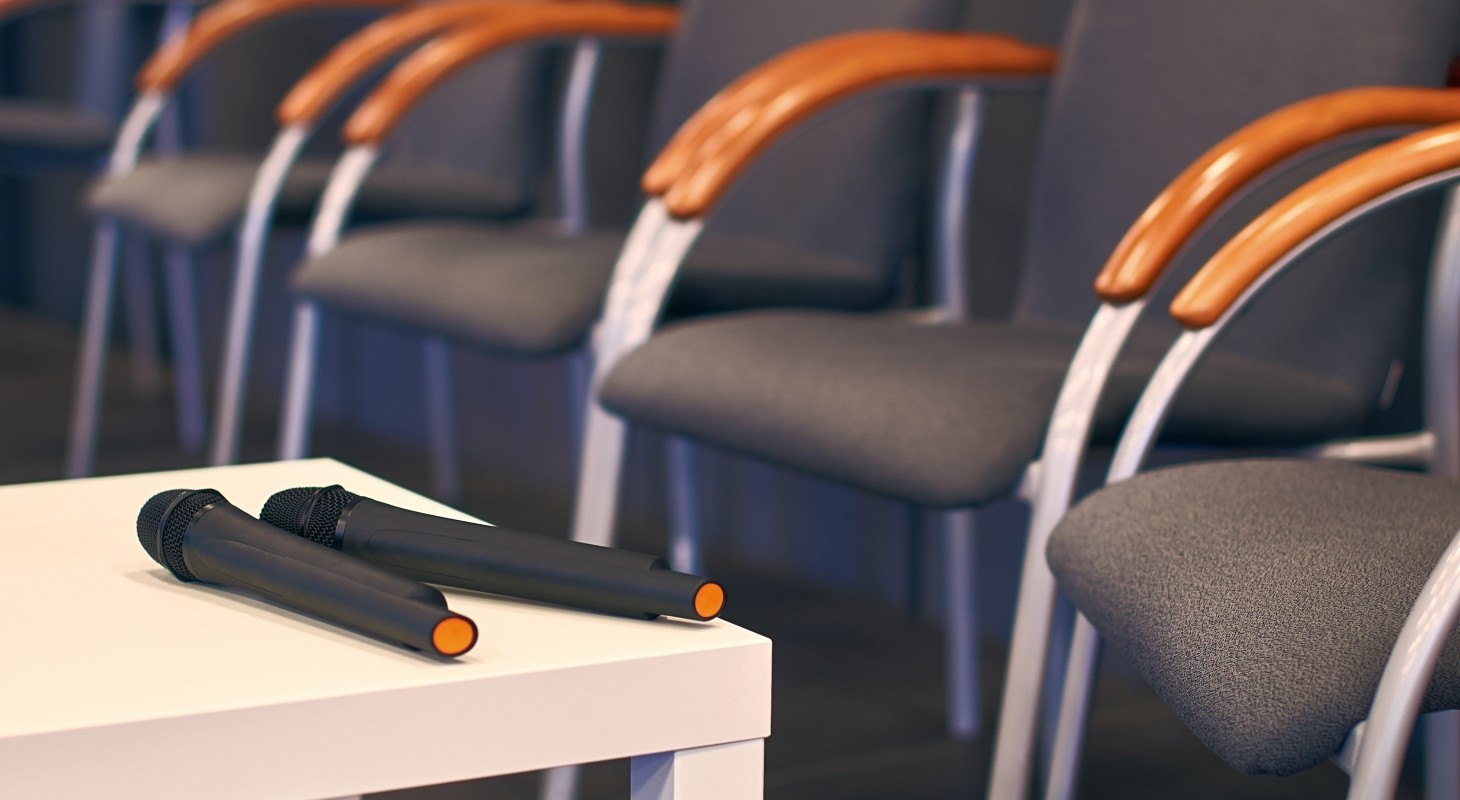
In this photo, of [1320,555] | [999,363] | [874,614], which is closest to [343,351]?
[874,614]

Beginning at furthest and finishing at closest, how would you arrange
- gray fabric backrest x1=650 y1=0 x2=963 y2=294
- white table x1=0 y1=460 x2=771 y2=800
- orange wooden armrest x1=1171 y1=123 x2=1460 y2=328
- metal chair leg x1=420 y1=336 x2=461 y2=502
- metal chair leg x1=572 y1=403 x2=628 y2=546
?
1. metal chair leg x1=420 y1=336 x2=461 y2=502
2. gray fabric backrest x1=650 y1=0 x2=963 y2=294
3. metal chair leg x1=572 y1=403 x2=628 y2=546
4. orange wooden armrest x1=1171 y1=123 x2=1460 y2=328
5. white table x1=0 y1=460 x2=771 y2=800

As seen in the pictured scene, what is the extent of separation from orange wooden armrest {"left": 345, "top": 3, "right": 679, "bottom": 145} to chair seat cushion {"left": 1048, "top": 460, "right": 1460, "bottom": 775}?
1.18 metres

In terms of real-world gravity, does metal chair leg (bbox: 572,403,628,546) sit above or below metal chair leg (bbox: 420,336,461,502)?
above

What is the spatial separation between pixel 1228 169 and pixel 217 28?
160 cm

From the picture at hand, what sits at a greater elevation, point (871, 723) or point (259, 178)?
point (259, 178)

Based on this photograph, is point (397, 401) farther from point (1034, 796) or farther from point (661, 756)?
point (661, 756)

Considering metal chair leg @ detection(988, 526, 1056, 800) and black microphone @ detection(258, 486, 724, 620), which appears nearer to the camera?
black microphone @ detection(258, 486, 724, 620)

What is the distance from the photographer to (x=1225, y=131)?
4.70 ft

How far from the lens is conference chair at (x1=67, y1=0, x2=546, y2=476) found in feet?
6.77

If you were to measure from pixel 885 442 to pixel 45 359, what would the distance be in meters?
2.84

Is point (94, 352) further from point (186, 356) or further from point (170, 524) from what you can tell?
point (170, 524)

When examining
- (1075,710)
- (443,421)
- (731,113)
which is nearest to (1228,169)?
(1075,710)

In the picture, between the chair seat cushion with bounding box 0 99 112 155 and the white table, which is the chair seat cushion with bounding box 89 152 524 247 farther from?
the white table

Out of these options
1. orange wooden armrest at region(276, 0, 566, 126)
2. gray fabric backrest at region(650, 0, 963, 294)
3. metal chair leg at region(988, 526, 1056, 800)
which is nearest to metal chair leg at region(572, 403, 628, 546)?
gray fabric backrest at region(650, 0, 963, 294)
